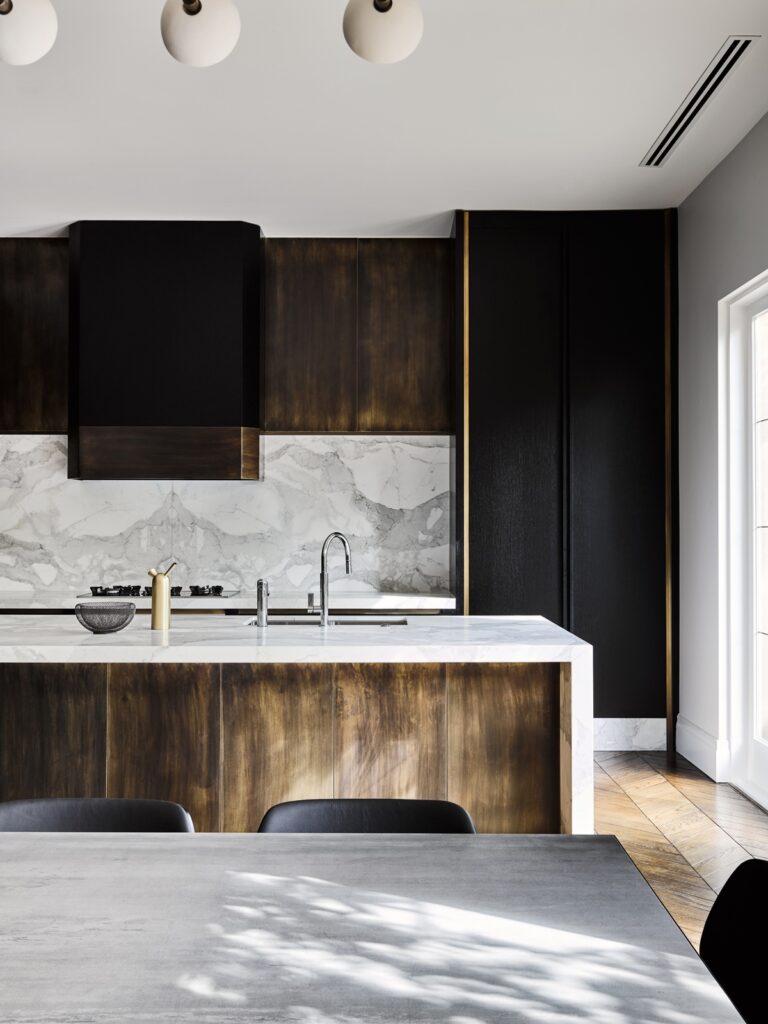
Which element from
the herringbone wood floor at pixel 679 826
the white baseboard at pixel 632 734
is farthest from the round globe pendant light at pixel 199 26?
the white baseboard at pixel 632 734

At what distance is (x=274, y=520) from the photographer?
5277 millimetres

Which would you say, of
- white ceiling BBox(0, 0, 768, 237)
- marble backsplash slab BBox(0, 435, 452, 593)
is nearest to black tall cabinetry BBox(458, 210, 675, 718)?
white ceiling BBox(0, 0, 768, 237)

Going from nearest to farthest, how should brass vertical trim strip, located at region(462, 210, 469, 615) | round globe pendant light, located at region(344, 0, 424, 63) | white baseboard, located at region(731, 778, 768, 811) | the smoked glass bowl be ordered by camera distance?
1. round globe pendant light, located at region(344, 0, 424, 63)
2. the smoked glass bowl
3. white baseboard, located at region(731, 778, 768, 811)
4. brass vertical trim strip, located at region(462, 210, 469, 615)

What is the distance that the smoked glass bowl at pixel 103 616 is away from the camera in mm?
2723

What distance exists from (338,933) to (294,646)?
1.45 m

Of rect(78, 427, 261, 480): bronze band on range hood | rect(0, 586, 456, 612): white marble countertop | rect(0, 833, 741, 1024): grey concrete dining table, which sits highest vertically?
rect(78, 427, 261, 480): bronze band on range hood

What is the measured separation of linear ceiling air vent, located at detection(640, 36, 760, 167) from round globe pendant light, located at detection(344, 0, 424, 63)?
1.61 metres

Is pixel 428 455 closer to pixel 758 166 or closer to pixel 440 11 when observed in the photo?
pixel 758 166

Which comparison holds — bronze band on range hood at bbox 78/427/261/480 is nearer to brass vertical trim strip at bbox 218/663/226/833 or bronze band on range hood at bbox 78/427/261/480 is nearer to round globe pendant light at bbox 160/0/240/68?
brass vertical trim strip at bbox 218/663/226/833

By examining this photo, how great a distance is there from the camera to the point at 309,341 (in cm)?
519

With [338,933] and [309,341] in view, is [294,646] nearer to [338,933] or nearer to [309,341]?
[338,933]

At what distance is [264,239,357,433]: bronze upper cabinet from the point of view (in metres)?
5.19

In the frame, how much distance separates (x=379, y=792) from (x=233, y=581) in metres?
2.82

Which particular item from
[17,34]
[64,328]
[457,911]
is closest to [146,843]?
[457,911]
